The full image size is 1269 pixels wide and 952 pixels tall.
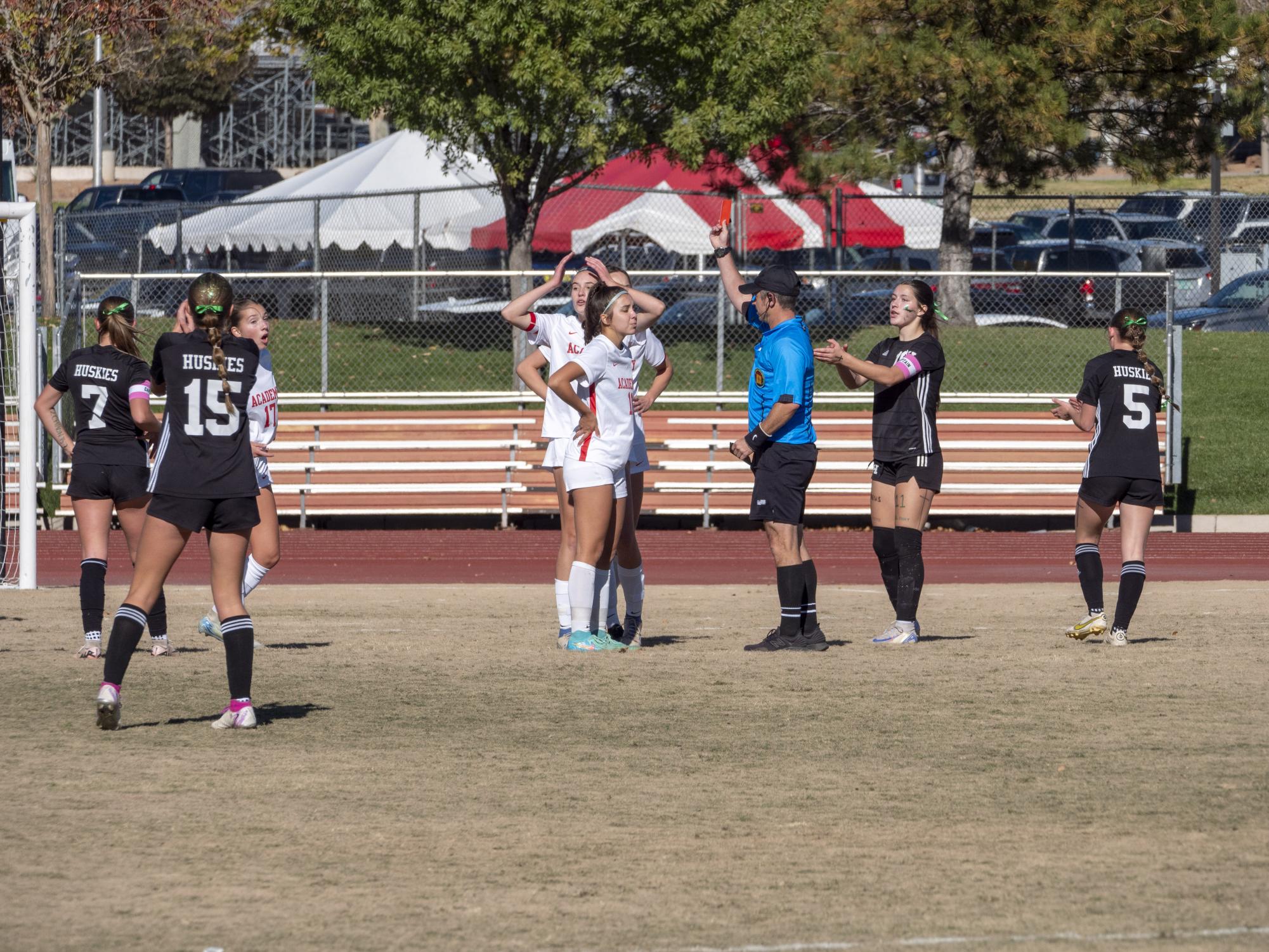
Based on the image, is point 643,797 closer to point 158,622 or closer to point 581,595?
point 581,595

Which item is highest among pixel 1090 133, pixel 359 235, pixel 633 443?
pixel 1090 133

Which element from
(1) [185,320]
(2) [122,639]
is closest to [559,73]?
(1) [185,320]

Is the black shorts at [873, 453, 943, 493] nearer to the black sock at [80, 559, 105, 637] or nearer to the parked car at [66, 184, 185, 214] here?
the black sock at [80, 559, 105, 637]

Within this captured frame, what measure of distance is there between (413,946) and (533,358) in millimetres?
5383

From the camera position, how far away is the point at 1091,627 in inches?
371

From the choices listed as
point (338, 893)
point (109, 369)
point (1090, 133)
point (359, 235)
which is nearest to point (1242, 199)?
point (1090, 133)

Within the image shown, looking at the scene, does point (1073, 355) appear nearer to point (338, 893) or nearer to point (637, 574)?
point (637, 574)

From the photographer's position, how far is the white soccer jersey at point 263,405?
24.2 ft

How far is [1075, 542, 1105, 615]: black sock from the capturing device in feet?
30.9

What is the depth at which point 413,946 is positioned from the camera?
173 inches

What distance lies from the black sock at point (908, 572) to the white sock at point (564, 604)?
5.93 ft

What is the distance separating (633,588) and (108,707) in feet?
10.7

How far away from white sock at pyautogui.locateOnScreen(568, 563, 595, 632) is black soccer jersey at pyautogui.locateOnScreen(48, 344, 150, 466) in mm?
2334

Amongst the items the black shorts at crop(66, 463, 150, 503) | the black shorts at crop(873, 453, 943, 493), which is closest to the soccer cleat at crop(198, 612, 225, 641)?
the black shorts at crop(66, 463, 150, 503)
